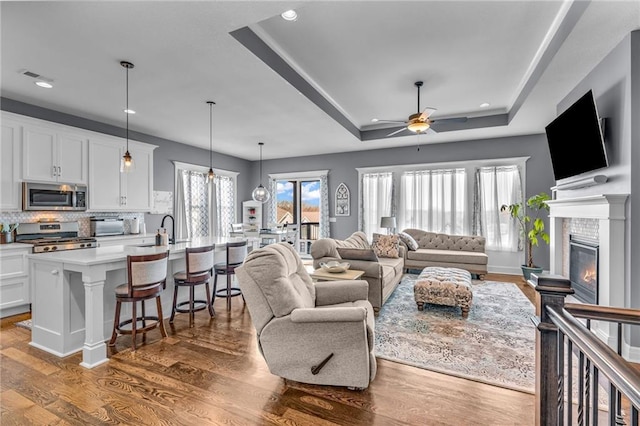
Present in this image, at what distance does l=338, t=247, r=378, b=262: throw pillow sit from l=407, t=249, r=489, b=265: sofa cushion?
2574 mm

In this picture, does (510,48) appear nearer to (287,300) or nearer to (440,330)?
(440,330)

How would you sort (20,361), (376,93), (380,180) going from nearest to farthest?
(20,361)
(376,93)
(380,180)

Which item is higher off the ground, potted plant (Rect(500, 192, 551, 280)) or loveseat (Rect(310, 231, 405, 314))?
potted plant (Rect(500, 192, 551, 280))

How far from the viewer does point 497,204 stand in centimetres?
655

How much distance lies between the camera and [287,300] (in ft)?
7.62

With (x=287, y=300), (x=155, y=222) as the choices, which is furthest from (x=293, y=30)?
(x=155, y=222)

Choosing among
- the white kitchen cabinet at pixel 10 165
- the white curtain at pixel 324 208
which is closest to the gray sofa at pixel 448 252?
the white curtain at pixel 324 208

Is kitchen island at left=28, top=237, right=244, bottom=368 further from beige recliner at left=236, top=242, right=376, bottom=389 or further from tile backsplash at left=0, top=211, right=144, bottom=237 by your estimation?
tile backsplash at left=0, top=211, right=144, bottom=237

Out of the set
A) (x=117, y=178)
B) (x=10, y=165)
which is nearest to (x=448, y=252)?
(x=117, y=178)

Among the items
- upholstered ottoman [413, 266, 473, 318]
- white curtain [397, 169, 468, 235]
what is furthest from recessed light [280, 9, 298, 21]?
white curtain [397, 169, 468, 235]

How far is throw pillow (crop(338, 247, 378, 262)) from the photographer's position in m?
4.11

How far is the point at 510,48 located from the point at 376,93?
1.80 m

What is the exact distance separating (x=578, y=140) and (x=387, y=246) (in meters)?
3.31

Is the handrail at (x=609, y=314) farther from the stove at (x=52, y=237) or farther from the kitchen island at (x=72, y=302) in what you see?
the stove at (x=52, y=237)
